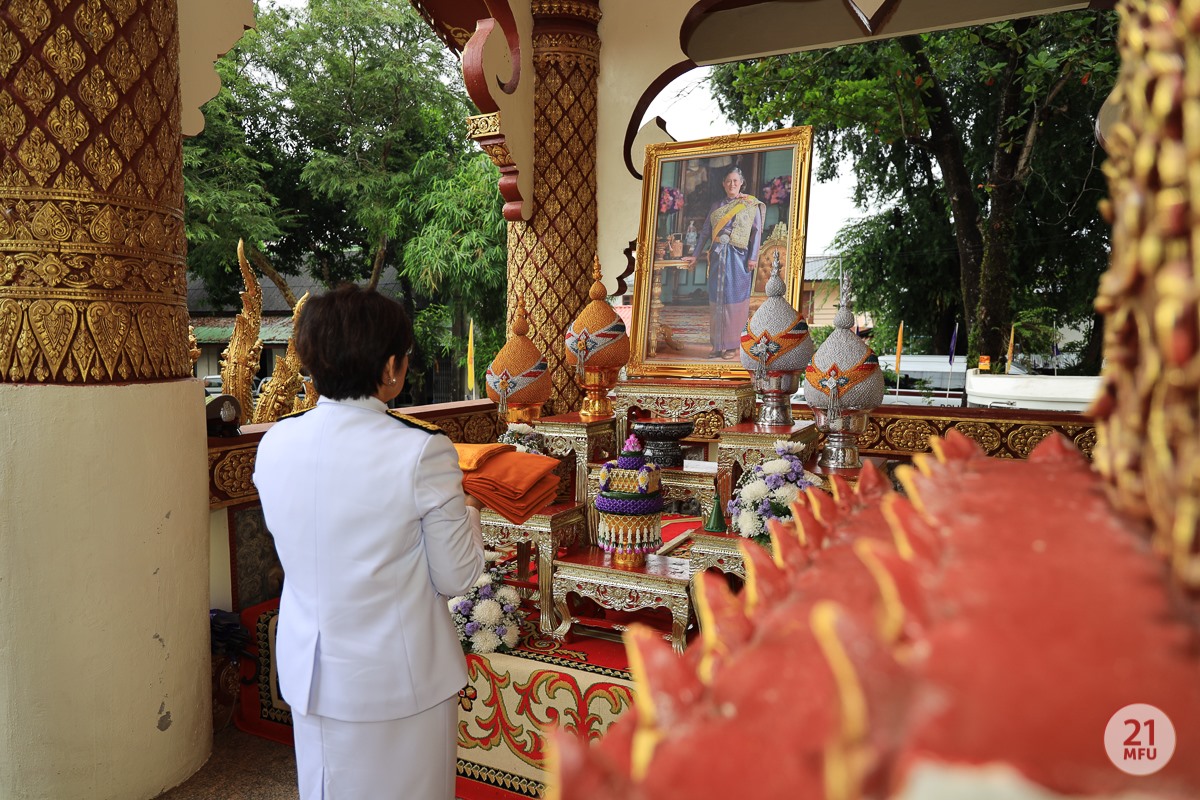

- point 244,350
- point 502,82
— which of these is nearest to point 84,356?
point 244,350

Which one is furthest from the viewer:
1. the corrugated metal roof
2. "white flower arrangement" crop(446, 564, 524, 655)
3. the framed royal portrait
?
the corrugated metal roof

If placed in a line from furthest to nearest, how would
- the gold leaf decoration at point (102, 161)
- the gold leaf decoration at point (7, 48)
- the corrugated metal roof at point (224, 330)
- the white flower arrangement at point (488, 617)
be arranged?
→ the corrugated metal roof at point (224, 330) < the white flower arrangement at point (488, 617) < the gold leaf decoration at point (102, 161) < the gold leaf decoration at point (7, 48)

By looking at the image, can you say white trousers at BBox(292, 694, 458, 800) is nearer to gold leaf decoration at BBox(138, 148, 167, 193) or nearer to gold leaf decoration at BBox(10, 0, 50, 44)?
gold leaf decoration at BBox(138, 148, 167, 193)

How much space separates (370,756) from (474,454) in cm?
87

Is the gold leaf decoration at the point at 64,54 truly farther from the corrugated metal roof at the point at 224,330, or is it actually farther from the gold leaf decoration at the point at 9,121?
the corrugated metal roof at the point at 224,330

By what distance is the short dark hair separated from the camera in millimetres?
1414

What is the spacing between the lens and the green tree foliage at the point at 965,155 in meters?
7.59

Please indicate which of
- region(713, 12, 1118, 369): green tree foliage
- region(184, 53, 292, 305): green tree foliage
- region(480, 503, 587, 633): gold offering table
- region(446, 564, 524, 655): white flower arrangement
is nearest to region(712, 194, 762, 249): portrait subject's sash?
region(480, 503, 587, 633): gold offering table

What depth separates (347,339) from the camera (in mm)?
1416

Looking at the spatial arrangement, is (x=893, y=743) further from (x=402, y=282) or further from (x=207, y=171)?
(x=402, y=282)

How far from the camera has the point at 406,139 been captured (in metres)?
13.2

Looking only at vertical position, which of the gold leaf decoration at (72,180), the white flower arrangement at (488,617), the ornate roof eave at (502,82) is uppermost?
the ornate roof eave at (502,82)

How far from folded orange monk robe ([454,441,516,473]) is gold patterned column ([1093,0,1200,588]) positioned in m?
1.85

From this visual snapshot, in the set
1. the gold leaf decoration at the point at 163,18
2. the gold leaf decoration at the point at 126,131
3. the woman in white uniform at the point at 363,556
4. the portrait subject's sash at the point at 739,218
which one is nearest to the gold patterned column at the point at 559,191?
the portrait subject's sash at the point at 739,218
